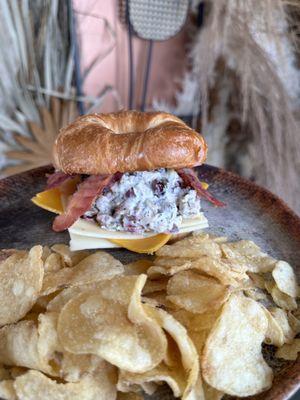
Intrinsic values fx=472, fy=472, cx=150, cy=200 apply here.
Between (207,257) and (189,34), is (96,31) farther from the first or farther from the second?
(207,257)

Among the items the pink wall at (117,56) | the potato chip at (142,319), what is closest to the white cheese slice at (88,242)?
the potato chip at (142,319)

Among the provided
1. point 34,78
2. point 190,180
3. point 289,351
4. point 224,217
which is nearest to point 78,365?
point 289,351

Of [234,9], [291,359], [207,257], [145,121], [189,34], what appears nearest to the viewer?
[291,359]

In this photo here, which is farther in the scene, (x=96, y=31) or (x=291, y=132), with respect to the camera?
(x=96, y=31)

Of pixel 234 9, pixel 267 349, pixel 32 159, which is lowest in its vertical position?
pixel 32 159

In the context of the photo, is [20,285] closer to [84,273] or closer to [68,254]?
[84,273]

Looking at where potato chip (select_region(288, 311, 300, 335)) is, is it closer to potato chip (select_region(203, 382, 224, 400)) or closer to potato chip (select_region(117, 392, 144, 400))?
potato chip (select_region(203, 382, 224, 400))

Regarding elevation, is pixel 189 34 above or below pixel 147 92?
above

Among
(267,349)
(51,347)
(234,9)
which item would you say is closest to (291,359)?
(267,349)
